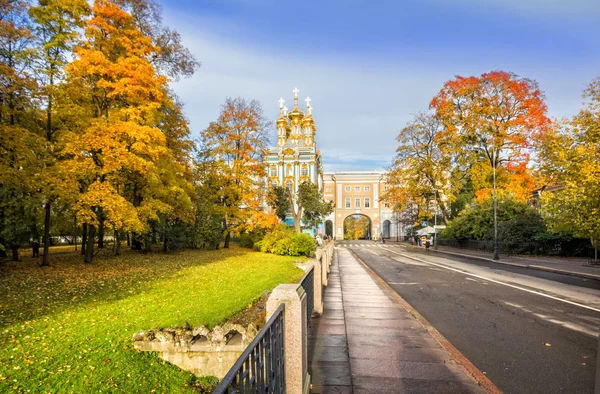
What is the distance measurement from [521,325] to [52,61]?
1821 cm

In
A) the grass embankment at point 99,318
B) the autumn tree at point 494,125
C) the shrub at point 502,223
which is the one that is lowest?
the grass embankment at point 99,318

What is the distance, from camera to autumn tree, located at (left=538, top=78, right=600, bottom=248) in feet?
47.7

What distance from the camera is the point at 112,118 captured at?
50.8 ft

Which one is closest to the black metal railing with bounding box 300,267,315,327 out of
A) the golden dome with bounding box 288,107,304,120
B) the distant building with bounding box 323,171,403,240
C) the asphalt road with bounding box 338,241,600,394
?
the asphalt road with bounding box 338,241,600,394

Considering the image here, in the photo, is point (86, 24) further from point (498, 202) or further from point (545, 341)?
point (498, 202)

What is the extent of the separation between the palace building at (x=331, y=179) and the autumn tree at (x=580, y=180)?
42323 mm

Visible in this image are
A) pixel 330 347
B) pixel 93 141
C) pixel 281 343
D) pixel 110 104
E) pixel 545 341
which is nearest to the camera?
pixel 281 343

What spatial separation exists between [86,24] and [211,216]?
15.9m

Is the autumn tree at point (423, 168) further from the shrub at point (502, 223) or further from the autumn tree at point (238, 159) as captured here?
the autumn tree at point (238, 159)

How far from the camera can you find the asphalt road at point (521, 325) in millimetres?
4750

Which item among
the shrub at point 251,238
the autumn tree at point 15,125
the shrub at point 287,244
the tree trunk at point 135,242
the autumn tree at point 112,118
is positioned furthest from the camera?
the shrub at point 251,238

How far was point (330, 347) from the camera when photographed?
5.71 meters

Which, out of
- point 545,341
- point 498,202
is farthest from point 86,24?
point 498,202

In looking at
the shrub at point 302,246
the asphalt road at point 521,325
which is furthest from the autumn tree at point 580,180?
the shrub at point 302,246
